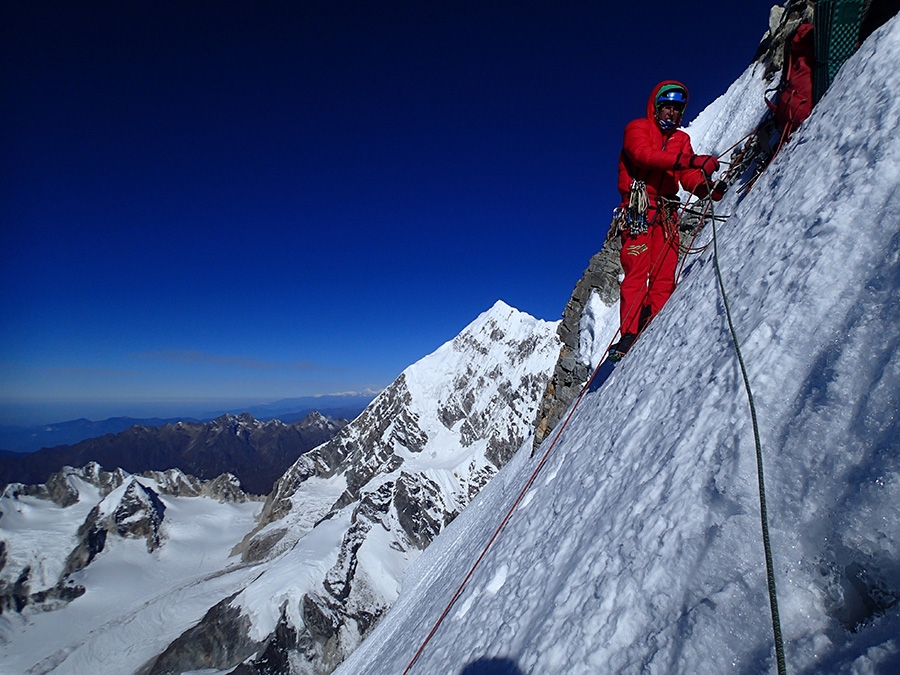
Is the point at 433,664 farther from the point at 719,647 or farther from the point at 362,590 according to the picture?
the point at 362,590

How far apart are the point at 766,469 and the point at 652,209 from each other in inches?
169

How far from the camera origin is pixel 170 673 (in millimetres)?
44750

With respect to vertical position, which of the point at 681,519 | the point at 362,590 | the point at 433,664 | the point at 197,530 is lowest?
the point at 197,530

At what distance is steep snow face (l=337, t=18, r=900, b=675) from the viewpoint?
1550 mm

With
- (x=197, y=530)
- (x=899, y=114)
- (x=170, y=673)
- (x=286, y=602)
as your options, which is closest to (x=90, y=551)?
(x=197, y=530)

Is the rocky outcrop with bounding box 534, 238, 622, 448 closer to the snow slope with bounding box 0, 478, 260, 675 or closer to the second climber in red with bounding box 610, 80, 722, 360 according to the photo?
the second climber in red with bounding box 610, 80, 722, 360

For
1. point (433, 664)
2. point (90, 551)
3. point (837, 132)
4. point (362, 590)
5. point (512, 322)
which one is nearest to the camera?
point (837, 132)

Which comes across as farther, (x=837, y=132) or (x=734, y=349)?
(x=837, y=132)

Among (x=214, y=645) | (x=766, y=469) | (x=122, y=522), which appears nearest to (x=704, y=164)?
(x=766, y=469)

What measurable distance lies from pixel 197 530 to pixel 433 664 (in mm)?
117720

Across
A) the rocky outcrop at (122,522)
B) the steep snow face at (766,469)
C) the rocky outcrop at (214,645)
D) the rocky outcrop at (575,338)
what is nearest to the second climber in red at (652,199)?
the steep snow face at (766,469)

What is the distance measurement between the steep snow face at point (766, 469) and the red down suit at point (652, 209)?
0.91 m

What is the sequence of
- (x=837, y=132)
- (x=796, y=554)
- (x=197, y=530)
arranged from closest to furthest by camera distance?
1. (x=796, y=554)
2. (x=837, y=132)
3. (x=197, y=530)

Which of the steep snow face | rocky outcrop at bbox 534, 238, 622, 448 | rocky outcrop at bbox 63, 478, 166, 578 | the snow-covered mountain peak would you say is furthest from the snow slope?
the steep snow face
